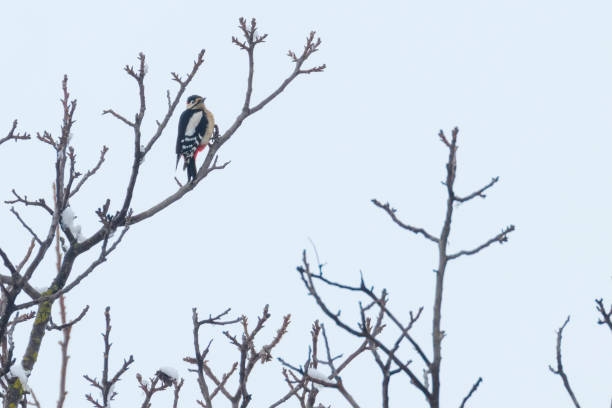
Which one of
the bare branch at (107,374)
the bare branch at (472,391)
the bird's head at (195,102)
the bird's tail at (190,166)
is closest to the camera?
the bare branch at (472,391)

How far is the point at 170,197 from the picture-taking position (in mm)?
5488

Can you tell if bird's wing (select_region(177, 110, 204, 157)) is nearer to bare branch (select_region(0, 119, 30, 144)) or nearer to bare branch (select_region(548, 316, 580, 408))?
bare branch (select_region(0, 119, 30, 144))

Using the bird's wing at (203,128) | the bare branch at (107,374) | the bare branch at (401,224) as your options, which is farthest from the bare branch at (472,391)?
the bird's wing at (203,128)

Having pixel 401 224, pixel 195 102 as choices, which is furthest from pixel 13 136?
pixel 195 102

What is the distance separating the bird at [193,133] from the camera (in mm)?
10555

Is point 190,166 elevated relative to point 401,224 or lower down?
elevated

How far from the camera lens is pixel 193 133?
36.0 ft

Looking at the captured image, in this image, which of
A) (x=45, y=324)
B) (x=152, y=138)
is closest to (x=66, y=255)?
(x=45, y=324)

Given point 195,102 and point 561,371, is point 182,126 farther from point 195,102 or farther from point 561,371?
point 561,371

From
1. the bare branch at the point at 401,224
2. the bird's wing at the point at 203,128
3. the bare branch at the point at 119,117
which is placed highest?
the bird's wing at the point at 203,128

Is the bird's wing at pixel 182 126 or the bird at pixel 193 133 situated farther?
the bird's wing at pixel 182 126

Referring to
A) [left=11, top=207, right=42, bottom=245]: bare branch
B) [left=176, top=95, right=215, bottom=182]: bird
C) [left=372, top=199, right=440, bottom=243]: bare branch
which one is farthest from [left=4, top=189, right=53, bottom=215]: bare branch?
[left=176, top=95, right=215, bottom=182]: bird

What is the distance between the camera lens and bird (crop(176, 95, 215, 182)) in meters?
10.6

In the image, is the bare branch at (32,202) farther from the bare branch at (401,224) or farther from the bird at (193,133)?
the bird at (193,133)
